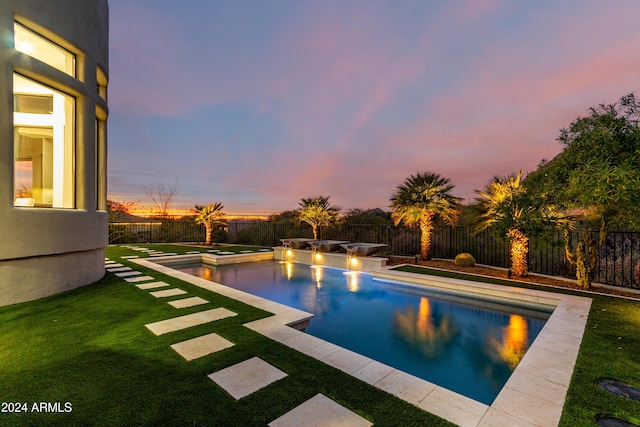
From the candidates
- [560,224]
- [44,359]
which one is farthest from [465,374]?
[560,224]

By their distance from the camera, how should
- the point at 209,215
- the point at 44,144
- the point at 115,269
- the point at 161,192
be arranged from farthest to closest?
the point at 161,192, the point at 209,215, the point at 115,269, the point at 44,144

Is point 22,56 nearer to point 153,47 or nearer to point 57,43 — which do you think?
point 57,43

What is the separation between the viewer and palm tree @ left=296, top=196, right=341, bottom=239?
13438mm

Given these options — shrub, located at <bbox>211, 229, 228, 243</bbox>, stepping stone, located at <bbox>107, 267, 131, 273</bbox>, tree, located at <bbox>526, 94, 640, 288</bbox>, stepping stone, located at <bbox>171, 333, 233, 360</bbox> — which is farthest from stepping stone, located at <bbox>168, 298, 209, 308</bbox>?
shrub, located at <bbox>211, 229, 228, 243</bbox>

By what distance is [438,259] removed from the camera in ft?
37.3

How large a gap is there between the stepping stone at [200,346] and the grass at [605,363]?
3550 mm

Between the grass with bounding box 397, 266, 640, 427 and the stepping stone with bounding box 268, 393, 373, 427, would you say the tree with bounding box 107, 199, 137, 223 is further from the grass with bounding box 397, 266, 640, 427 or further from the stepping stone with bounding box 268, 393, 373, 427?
the grass with bounding box 397, 266, 640, 427

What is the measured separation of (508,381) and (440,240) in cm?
947

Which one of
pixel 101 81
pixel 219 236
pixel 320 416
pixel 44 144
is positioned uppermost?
pixel 101 81

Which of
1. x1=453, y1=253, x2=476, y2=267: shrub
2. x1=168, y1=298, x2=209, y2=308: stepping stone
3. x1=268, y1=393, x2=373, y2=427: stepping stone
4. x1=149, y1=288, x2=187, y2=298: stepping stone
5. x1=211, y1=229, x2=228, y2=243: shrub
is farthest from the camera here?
x1=211, y1=229, x2=228, y2=243: shrub

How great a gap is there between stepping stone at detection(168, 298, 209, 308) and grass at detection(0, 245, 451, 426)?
0.69 m

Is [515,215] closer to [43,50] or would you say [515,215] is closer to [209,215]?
[43,50]

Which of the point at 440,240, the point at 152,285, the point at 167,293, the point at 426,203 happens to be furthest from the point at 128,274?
the point at 440,240

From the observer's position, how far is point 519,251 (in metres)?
8.01
